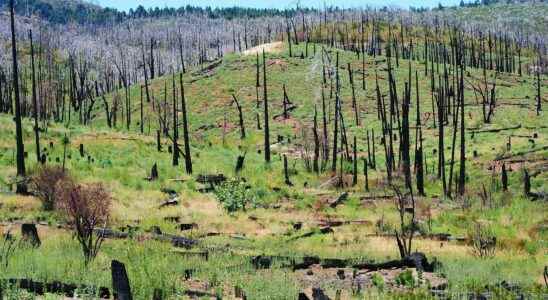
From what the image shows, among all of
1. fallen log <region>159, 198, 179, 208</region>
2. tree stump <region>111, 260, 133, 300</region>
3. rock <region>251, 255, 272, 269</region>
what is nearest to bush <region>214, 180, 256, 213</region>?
fallen log <region>159, 198, 179, 208</region>

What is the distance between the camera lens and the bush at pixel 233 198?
30562 mm

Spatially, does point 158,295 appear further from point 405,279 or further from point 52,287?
point 405,279

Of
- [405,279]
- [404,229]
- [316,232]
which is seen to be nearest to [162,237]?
[316,232]

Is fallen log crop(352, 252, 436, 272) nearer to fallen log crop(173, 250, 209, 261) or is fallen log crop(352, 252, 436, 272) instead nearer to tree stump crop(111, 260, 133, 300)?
fallen log crop(173, 250, 209, 261)

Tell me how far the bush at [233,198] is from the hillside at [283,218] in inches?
9.5

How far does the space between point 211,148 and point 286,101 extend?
33202 mm

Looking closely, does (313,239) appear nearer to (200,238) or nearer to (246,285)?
(200,238)

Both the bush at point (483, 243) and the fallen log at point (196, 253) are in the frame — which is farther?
the bush at point (483, 243)

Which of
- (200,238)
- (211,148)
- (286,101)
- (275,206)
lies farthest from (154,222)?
(286,101)

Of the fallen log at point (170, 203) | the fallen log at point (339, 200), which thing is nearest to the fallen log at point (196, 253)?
the fallen log at point (170, 203)

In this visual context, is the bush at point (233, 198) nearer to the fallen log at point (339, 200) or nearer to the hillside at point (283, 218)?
the hillside at point (283, 218)

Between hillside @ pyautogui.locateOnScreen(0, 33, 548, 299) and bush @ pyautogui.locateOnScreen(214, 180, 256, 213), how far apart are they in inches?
9.5

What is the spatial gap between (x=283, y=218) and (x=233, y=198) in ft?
9.23

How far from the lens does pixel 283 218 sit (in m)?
29.6
